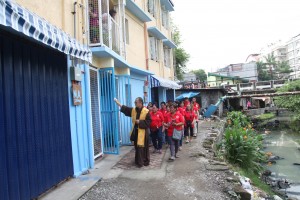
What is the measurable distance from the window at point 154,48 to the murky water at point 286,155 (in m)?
8.15

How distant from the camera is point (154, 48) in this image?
1648 cm

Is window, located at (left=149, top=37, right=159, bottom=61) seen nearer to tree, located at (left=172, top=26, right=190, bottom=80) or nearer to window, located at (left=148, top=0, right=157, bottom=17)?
window, located at (left=148, top=0, right=157, bottom=17)

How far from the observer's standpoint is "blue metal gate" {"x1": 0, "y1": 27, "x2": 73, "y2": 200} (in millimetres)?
4199

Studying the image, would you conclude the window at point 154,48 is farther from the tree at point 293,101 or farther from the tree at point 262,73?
the tree at point 262,73

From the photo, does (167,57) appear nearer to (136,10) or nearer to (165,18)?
(165,18)

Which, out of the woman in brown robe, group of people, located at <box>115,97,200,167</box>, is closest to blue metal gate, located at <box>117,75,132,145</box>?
group of people, located at <box>115,97,200,167</box>

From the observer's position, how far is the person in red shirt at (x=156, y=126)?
9078 mm

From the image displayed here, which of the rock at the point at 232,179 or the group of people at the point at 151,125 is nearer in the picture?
the rock at the point at 232,179

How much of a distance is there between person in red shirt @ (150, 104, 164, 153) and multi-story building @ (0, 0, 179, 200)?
4.10 feet

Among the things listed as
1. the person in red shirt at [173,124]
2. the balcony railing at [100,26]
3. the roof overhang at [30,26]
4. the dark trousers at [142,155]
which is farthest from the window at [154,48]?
the roof overhang at [30,26]

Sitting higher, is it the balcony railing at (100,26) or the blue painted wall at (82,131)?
the balcony railing at (100,26)

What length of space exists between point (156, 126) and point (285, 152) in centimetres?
1169

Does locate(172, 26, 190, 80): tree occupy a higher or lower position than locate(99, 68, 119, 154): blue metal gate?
higher

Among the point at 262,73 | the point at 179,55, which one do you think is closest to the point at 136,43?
the point at 179,55
